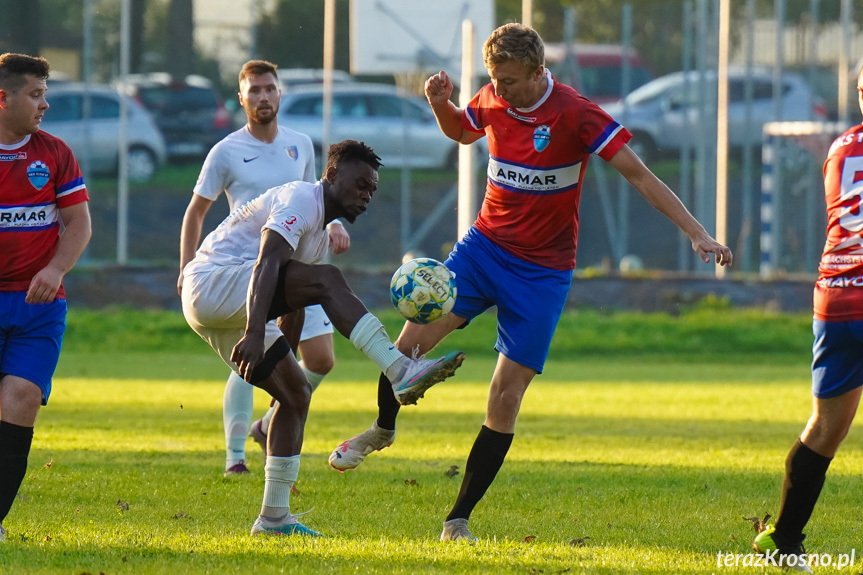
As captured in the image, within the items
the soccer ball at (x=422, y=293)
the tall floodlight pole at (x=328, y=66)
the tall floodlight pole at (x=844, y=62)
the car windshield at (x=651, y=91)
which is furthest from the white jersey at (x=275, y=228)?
the tall floodlight pole at (x=844, y=62)

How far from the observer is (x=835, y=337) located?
533cm

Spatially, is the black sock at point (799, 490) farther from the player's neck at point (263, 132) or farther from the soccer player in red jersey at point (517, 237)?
the player's neck at point (263, 132)

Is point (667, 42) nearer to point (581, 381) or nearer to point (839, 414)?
point (581, 381)

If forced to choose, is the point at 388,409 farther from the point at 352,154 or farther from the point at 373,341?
the point at 352,154

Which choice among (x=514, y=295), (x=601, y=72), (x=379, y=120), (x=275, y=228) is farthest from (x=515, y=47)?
(x=601, y=72)

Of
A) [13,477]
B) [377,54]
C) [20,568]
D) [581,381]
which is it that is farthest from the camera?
[377,54]

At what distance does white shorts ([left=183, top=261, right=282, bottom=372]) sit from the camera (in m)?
6.08

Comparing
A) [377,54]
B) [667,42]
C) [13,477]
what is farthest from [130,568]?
[667,42]

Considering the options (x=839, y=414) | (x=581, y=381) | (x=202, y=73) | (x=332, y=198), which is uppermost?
(x=202, y=73)

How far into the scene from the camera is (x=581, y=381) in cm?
1638

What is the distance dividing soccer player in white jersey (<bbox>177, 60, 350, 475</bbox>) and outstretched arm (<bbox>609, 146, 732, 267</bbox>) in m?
2.58

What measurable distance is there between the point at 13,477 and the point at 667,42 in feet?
73.2

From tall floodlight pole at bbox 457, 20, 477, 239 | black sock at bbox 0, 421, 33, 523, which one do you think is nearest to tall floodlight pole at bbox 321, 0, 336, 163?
tall floodlight pole at bbox 457, 20, 477, 239

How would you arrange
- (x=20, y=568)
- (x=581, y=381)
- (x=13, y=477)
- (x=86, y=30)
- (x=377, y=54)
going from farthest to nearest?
(x=377, y=54) < (x=86, y=30) < (x=581, y=381) < (x=13, y=477) < (x=20, y=568)
